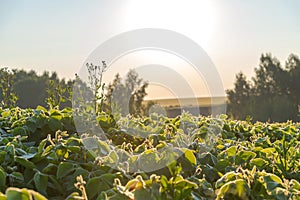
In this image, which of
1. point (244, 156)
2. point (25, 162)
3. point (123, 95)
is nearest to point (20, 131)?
point (25, 162)

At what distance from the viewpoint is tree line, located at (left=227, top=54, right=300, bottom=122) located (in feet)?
99.0

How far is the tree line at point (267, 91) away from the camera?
99.0ft

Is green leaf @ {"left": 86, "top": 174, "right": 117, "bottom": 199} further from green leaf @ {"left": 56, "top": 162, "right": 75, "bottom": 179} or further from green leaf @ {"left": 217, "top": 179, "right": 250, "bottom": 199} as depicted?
green leaf @ {"left": 217, "top": 179, "right": 250, "bottom": 199}

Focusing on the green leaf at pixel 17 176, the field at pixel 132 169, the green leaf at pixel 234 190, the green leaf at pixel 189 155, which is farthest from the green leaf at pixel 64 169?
the green leaf at pixel 234 190

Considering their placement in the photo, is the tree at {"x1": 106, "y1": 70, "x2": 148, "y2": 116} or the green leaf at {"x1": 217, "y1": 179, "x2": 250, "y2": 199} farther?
the tree at {"x1": 106, "y1": 70, "x2": 148, "y2": 116}

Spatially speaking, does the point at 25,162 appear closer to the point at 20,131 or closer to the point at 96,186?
the point at 96,186

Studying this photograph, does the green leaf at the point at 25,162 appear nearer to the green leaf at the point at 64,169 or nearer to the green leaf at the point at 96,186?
the green leaf at the point at 64,169

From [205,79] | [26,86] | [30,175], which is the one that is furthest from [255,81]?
[30,175]

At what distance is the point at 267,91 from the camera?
3338 centimetres

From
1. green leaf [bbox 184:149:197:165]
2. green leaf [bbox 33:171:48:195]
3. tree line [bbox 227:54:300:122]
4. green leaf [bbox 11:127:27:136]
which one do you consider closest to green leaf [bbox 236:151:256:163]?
green leaf [bbox 184:149:197:165]

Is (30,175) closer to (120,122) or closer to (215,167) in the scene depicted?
Result: (215,167)

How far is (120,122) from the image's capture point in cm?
250

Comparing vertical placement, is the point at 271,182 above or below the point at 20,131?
below

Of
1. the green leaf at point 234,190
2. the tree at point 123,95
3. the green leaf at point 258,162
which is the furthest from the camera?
the tree at point 123,95
